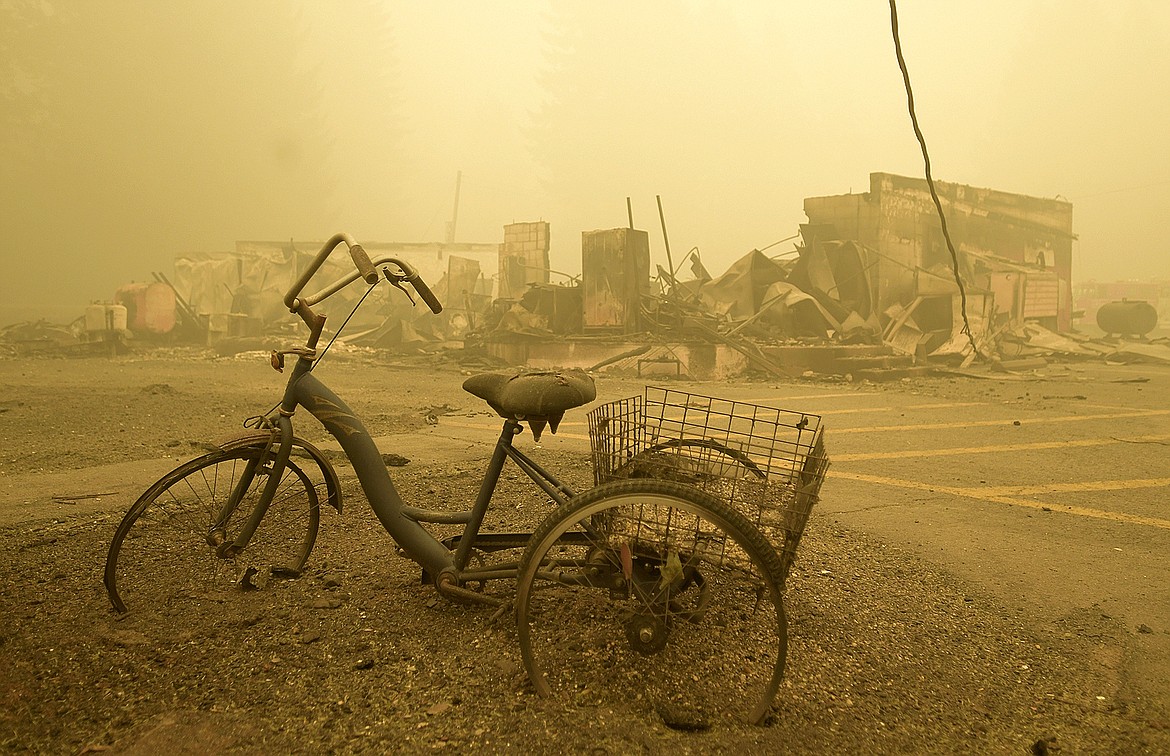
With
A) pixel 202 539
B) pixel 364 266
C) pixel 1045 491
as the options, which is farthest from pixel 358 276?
pixel 1045 491

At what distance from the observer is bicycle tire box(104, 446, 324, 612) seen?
2475 mm

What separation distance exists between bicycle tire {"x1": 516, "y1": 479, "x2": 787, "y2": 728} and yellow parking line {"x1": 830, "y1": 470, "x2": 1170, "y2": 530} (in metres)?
2.51

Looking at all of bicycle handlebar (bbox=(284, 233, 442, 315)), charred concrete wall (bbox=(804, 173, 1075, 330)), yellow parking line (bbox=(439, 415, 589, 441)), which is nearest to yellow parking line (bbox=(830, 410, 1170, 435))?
yellow parking line (bbox=(439, 415, 589, 441))

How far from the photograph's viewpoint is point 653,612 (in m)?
2.05

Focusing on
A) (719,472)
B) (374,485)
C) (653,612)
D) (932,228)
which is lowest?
(653,612)

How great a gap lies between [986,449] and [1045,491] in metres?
1.27

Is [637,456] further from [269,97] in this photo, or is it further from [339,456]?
[269,97]

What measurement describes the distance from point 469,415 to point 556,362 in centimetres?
504

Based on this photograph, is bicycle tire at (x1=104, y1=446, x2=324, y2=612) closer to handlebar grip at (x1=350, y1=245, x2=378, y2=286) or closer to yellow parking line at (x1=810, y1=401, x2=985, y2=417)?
handlebar grip at (x1=350, y1=245, x2=378, y2=286)

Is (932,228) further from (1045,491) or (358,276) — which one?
(358,276)

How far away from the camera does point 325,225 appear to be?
4744 centimetres

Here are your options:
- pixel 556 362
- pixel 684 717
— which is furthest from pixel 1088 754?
pixel 556 362

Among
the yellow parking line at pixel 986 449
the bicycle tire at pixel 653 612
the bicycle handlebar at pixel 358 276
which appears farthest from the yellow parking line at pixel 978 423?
the bicycle handlebar at pixel 358 276

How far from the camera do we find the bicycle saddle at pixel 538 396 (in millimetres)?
2148
